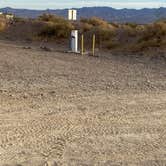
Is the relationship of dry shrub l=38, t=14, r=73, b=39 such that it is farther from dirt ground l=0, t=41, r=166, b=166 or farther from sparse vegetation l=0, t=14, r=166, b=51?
dirt ground l=0, t=41, r=166, b=166

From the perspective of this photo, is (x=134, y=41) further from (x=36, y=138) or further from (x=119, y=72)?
(x=36, y=138)

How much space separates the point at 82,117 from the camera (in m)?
12.6

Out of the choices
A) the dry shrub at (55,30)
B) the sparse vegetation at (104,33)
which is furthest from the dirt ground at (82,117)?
the dry shrub at (55,30)

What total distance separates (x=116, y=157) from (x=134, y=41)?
102 feet

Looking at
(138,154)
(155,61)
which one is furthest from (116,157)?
(155,61)

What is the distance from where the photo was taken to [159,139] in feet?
35.1

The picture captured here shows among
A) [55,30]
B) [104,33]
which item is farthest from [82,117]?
[55,30]

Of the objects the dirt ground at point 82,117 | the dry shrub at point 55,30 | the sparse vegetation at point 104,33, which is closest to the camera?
the dirt ground at point 82,117

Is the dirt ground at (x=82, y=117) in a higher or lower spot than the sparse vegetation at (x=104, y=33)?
higher

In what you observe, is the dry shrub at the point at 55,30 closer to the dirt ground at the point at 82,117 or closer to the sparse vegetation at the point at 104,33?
the sparse vegetation at the point at 104,33

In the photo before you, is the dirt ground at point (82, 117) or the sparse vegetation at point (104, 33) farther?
the sparse vegetation at point (104, 33)

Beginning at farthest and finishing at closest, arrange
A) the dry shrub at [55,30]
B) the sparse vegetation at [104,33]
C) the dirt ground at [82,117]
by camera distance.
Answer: the dry shrub at [55,30] < the sparse vegetation at [104,33] < the dirt ground at [82,117]

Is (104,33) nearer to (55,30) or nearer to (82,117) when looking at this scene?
(55,30)

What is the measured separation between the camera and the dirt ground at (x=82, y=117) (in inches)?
375
